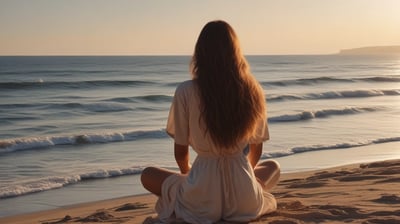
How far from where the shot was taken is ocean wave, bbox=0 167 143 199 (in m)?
7.73

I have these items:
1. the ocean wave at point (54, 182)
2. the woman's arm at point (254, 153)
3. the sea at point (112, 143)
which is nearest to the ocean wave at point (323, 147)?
the sea at point (112, 143)

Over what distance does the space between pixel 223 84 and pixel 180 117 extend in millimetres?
394

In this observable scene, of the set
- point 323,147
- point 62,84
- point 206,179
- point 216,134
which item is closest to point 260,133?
point 216,134

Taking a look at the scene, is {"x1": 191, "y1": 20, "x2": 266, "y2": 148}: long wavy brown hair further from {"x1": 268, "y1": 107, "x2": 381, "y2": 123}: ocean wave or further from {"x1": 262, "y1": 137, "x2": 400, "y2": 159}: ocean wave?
{"x1": 268, "y1": 107, "x2": 381, "y2": 123}: ocean wave

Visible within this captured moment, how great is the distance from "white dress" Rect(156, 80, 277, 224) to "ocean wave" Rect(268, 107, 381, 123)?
12.3 metres

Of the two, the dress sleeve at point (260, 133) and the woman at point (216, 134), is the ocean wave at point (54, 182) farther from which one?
the dress sleeve at point (260, 133)

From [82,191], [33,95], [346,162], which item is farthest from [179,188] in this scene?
[33,95]

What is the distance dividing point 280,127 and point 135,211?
31.3 ft

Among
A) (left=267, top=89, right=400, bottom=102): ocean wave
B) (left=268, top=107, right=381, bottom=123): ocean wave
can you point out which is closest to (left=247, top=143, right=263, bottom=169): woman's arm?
(left=268, top=107, right=381, bottom=123): ocean wave

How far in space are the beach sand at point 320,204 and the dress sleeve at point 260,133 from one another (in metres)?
0.59

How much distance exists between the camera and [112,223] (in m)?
5.25

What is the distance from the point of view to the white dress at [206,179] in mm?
4230

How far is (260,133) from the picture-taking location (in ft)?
14.6

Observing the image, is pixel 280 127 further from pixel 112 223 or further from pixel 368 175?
pixel 112 223
